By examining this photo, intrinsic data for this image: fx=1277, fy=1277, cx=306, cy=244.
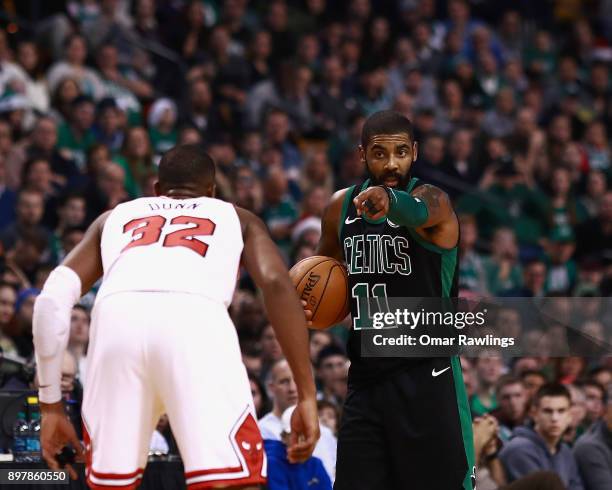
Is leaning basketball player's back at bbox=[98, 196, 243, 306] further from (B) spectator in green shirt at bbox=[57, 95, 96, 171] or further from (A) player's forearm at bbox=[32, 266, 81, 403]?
(B) spectator in green shirt at bbox=[57, 95, 96, 171]

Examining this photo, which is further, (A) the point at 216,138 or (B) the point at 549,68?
(B) the point at 549,68

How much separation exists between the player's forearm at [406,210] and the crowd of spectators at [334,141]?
1781mm

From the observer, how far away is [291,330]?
4.59 meters

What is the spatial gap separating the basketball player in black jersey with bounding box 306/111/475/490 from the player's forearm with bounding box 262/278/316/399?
750mm

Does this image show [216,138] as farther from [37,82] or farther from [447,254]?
[447,254]

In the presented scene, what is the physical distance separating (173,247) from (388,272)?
1302mm

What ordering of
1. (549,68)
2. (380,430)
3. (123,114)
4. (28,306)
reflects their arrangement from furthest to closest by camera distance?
(549,68), (123,114), (28,306), (380,430)

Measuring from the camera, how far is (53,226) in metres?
10.6

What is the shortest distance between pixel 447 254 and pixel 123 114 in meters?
7.07

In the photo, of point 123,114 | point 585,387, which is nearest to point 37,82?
point 123,114

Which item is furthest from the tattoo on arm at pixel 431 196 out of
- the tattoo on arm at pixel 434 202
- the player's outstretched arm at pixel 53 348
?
the player's outstretched arm at pixel 53 348

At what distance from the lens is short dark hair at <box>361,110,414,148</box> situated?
5609mm

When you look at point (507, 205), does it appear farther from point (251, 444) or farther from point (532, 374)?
point (251, 444)

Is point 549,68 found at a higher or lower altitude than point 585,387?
higher
